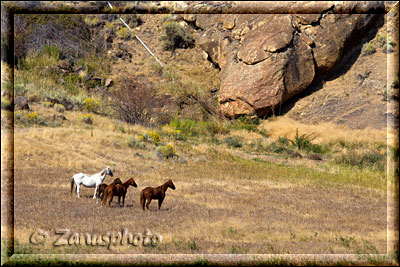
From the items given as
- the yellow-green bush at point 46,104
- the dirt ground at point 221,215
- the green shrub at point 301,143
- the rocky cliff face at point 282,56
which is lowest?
the dirt ground at point 221,215

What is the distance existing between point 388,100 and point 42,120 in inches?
581

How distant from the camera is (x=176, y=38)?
30438 mm

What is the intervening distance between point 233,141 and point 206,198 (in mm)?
9158

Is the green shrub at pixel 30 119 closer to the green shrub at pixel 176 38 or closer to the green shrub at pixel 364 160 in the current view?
the green shrub at pixel 364 160

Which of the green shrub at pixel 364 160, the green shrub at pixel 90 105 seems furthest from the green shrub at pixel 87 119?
the green shrub at pixel 364 160

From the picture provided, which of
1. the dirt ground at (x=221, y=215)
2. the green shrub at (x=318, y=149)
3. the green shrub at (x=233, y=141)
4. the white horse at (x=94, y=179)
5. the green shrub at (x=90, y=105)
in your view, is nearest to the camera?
the dirt ground at (x=221, y=215)

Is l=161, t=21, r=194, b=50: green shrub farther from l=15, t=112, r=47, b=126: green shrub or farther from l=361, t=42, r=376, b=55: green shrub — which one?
l=15, t=112, r=47, b=126: green shrub

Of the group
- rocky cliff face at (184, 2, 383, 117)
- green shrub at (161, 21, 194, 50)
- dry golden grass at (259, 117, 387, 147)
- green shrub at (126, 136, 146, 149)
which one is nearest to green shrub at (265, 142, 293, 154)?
dry golden grass at (259, 117, 387, 147)

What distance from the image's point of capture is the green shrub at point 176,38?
30.4m

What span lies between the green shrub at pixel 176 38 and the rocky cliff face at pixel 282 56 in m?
6.81

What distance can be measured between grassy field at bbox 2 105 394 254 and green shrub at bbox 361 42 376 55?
977 cm

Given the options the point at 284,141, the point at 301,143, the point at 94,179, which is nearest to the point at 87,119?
the point at 284,141

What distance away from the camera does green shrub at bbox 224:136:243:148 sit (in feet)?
60.9

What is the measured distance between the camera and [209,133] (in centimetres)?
2031
